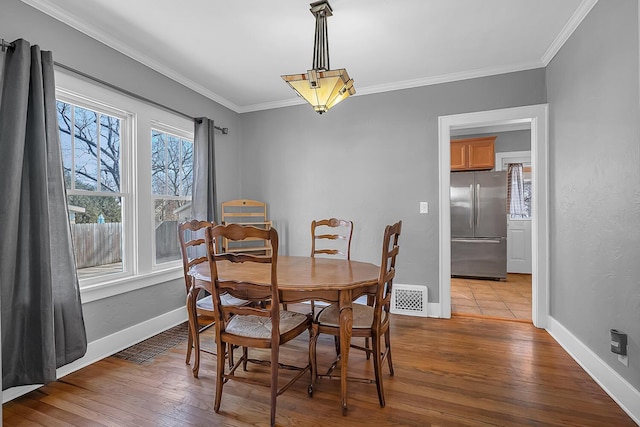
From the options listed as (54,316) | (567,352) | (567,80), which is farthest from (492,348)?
(54,316)

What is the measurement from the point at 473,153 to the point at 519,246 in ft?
6.20

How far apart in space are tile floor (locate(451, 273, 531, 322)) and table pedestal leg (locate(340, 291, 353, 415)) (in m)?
2.22

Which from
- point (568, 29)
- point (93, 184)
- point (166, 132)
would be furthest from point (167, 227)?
point (568, 29)

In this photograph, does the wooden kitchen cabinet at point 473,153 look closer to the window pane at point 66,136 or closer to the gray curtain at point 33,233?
the window pane at point 66,136

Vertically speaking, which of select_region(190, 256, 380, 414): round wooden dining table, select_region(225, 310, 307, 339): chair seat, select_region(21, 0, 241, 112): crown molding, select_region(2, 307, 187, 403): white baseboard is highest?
select_region(21, 0, 241, 112): crown molding

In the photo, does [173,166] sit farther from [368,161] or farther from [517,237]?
[517,237]

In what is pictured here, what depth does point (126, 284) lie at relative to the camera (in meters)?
2.73

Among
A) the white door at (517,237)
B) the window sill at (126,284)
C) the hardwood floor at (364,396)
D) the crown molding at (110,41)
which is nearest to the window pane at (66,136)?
the crown molding at (110,41)

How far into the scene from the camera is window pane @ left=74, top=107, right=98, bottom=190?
2.48 m

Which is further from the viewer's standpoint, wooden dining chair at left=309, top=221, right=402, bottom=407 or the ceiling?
the ceiling

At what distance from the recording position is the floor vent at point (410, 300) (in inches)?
136

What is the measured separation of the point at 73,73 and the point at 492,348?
12.7 feet

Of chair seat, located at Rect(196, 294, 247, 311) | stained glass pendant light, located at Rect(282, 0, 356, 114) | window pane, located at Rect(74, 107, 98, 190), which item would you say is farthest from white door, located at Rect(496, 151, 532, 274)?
window pane, located at Rect(74, 107, 98, 190)

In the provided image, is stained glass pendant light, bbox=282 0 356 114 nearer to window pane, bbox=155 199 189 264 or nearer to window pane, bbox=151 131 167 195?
window pane, bbox=151 131 167 195
